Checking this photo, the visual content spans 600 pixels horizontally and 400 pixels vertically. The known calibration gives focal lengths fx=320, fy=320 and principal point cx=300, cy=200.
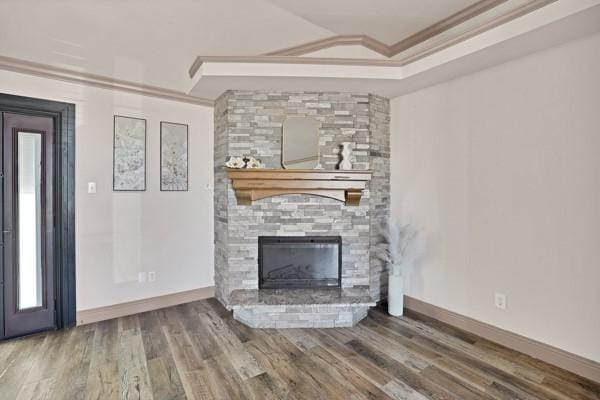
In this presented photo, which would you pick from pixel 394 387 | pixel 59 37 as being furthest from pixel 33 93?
pixel 394 387

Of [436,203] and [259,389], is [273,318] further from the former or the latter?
[436,203]

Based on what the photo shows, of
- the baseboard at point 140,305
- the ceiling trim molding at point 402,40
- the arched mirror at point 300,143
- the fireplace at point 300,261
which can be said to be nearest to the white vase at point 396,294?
the fireplace at point 300,261

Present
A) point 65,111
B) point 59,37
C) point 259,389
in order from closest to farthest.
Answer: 1. point 259,389
2. point 59,37
3. point 65,111

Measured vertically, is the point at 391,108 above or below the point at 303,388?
above

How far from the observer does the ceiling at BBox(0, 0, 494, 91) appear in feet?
8.37

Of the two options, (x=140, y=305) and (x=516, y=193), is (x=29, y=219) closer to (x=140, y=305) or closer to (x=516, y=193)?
(x=140, y=305)

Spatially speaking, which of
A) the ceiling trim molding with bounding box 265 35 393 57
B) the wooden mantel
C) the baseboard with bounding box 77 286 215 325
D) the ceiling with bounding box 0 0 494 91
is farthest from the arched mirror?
the baseboard with bounding box 77 286 215 325

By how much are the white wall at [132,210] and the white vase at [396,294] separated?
2103 mm

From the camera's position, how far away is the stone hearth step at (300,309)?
9.80 ft

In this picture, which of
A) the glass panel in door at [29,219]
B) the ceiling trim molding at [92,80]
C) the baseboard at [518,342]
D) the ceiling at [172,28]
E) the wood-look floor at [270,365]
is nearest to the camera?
the wood-look floor at [270,365]

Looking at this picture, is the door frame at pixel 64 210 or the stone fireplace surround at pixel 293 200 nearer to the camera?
the door frame at pixel 64 210

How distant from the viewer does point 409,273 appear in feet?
11.5

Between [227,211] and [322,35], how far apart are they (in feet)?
6.85

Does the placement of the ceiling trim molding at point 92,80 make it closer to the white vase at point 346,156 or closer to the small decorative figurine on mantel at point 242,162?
the small decorative figurine on mantel at point 242,162
